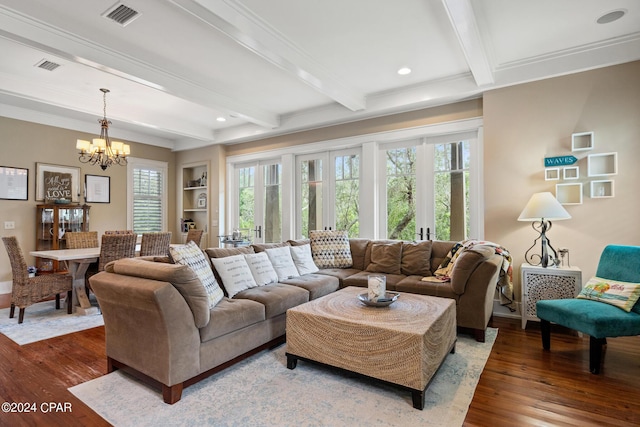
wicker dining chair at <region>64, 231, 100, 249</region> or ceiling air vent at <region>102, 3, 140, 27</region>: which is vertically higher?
ceiling air vent at <region>102, 3, 140, 27</region>

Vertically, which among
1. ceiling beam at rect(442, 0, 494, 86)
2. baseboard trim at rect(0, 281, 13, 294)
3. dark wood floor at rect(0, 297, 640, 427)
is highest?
ceiling beam at rect(442, 0, 494, 86)

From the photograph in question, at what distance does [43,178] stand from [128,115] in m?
1.72

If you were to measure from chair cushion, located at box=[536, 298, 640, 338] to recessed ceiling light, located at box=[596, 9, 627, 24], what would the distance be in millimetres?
2496

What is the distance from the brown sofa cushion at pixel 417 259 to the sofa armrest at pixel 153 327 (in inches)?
106

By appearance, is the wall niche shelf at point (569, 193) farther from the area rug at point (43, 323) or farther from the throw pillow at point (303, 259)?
the area rug at point (43, 323)

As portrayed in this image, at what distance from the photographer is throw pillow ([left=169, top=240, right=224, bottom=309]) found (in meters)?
2.56

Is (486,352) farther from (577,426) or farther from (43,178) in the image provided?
(43,178)

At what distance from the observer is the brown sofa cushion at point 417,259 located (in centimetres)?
405

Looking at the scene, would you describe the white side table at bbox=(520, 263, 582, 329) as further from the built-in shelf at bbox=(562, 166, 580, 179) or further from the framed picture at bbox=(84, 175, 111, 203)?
the framed picture at bbox=(84, 175, 111, 203)

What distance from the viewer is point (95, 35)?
315 centimetres

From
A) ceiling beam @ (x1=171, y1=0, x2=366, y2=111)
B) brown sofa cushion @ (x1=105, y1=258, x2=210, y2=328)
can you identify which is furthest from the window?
brown sofa cushion @ (x1=105, y1=258, x2=210, y2=328)

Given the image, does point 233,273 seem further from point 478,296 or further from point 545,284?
point 545,284

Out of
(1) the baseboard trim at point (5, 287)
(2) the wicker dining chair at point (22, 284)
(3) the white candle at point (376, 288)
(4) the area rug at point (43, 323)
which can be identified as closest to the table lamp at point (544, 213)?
(3) the white candle at point (376, 288)

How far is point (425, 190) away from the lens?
4.67 meters
